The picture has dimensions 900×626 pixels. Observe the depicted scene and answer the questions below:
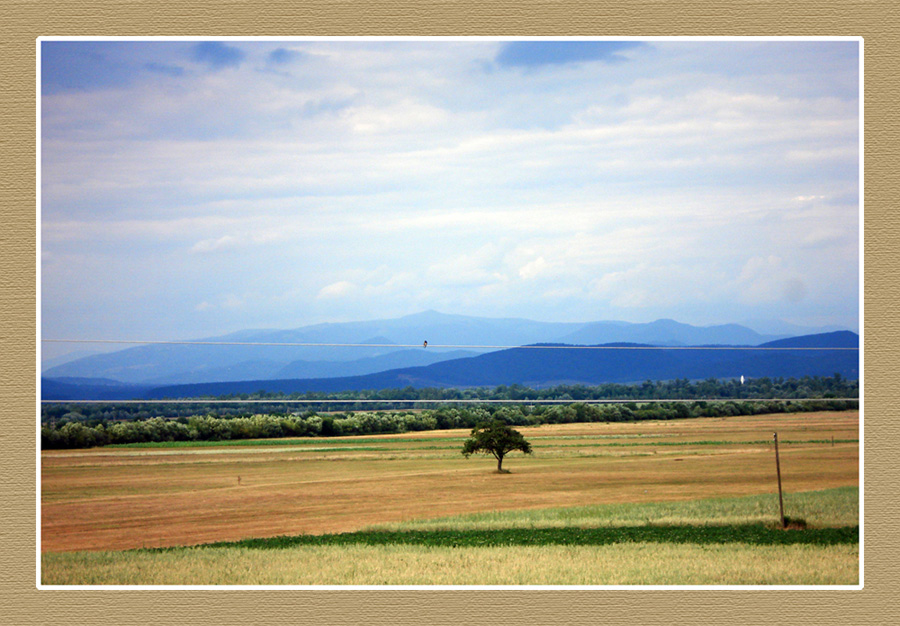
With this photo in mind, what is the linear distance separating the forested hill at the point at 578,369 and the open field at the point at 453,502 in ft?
4.57

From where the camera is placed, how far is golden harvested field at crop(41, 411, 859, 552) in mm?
13164

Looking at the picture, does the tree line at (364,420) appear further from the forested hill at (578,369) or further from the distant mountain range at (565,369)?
the forested hill at (578,369)

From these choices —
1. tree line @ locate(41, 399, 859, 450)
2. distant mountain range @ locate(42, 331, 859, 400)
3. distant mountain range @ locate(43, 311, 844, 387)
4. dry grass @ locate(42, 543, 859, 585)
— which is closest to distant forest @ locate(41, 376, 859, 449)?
tree line @ locate(41, 399, 859, 450)

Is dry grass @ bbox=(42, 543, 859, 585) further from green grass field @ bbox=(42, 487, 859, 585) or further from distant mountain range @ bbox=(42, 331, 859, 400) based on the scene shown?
distant mountain range @ bbox=(42, 331, 859, 400)

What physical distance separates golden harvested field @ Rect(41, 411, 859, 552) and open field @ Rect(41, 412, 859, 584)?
4 centimetres

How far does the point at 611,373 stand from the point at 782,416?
21.7 feet

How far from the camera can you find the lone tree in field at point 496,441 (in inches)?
799

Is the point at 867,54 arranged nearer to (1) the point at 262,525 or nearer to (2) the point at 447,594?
(2) the point at 447,594

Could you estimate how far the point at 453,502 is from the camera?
16125 millimetres

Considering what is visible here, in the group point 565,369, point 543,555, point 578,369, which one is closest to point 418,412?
point 565,369

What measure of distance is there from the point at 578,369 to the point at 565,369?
0.44 metres

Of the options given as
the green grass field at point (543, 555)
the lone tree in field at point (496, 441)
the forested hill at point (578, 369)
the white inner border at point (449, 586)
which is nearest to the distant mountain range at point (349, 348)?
the forested hill at point (578, 369)

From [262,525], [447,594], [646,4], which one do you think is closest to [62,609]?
[447,594]

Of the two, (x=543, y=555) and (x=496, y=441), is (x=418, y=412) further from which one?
(x=543, y=555)
